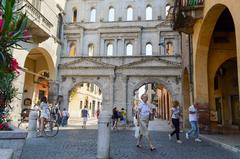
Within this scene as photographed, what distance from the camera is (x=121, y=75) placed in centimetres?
2575

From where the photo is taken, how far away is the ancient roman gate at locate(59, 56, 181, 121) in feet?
82.7

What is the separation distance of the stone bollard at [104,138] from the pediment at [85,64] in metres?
19.0

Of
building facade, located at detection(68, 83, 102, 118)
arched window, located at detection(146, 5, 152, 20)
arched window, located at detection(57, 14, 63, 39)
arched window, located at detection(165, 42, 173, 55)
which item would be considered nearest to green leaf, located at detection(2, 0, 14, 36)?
arched window, located at detection(57, 14, 63, 39)

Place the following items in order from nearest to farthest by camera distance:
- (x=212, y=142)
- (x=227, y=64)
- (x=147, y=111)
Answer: (x=147, y=111) → (x=212, y=142) → (x=227, y=64)

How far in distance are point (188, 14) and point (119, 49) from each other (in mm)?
14105

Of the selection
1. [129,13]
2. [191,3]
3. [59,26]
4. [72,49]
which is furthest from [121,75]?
[191,3]

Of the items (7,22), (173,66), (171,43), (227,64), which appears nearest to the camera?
(7,22)

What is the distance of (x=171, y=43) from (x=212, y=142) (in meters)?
17.6

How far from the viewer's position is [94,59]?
2636 cm

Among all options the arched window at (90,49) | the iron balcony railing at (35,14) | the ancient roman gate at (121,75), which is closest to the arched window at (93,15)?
the arched window at (90,49)

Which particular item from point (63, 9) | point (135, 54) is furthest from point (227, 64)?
point (63, 9)

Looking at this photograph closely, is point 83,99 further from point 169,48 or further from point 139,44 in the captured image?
point 169,48

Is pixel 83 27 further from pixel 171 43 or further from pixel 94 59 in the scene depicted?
pixel 171 43

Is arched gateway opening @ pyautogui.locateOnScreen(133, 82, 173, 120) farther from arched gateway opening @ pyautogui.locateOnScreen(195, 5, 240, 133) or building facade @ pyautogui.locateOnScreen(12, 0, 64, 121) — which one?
building facade @ pyautogui.locateOnScreen(12, 0, 64, 121)
